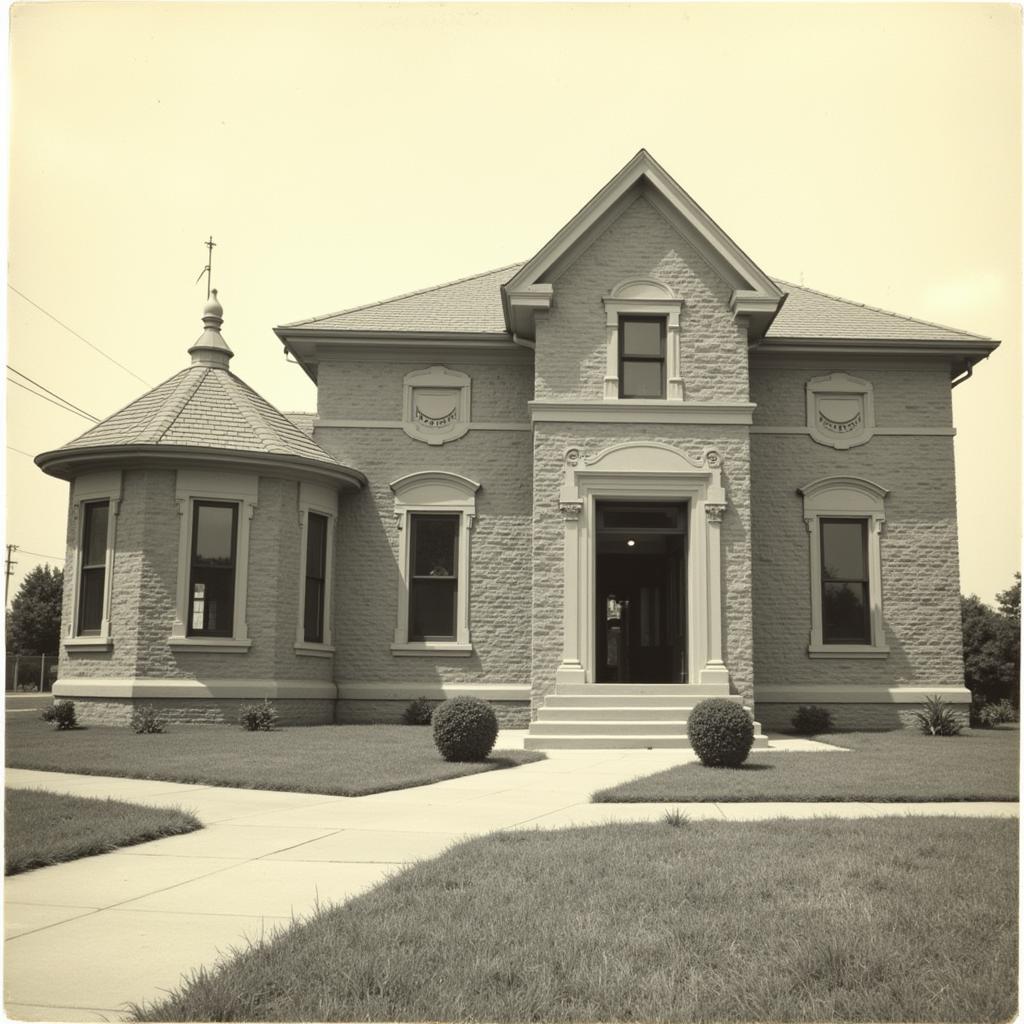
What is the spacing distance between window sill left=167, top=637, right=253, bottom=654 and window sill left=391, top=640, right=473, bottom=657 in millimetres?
3193

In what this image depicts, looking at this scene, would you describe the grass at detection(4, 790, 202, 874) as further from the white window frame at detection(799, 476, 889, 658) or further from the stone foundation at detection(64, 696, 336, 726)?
the white window frame at detection(799, 476, 889, 658)

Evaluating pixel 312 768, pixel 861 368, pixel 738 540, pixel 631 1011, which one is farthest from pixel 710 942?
pixel 861 368

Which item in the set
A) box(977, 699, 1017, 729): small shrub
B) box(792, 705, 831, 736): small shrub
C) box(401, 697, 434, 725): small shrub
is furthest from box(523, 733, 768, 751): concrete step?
box(977, 699, 1017, 729): small shrub

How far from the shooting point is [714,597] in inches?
746

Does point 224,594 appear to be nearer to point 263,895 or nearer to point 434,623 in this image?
point 434,623

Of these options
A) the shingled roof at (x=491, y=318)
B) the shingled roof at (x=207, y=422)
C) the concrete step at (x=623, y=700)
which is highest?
the shingled roof at (x=491, y=318)

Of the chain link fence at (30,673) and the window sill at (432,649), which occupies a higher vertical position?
the window sill at (432,649)

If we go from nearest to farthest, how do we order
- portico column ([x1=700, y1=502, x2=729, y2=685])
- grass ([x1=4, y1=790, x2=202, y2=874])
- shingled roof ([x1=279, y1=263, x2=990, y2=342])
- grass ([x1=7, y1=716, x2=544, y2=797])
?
grass ([x1=4, y1=790, x2=202, y2=874])
grass ([x1=7, y1=716, x2=544, y2=797])
portico column ([x1=700, y1=502, x2=729, y2=685])
shingled roof ([x1=279, y1=263, x2=990, y2=342])

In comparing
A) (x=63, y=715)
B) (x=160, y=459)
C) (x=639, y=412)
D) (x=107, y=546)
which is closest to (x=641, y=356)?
(x=639, y=412)

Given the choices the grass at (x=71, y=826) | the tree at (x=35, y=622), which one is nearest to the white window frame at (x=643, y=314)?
the grass at (x=71, y=826)

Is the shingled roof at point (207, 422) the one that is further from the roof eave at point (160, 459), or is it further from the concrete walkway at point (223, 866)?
the concrete walkway at point (223, 866)

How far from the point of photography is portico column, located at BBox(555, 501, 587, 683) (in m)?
18.8

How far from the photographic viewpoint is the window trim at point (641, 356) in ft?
65.0

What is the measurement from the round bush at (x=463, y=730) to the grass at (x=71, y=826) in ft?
16.4
